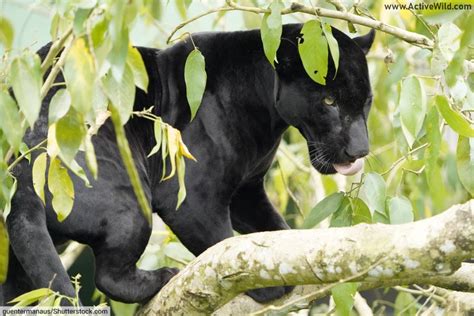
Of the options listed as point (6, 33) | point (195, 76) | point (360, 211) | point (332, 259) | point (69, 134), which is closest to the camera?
point (69, 134)

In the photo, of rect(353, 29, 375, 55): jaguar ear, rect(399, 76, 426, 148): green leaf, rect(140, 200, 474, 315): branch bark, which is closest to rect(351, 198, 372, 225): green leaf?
rect(140, 200, 474, 315): branch bark

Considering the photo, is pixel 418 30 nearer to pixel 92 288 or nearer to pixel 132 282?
pixel 132 282

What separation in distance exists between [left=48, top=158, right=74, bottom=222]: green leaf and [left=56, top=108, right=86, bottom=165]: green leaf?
9.4 inches

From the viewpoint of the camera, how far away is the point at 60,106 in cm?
157

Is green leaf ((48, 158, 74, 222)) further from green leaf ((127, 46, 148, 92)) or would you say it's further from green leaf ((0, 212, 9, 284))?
green leaf ((127, 46, 148, 92))

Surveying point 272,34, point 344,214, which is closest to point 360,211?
point 344,214

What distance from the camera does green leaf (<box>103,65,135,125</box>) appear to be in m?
1.49

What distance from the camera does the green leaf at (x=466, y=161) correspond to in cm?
208

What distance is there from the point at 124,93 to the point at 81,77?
0.10m

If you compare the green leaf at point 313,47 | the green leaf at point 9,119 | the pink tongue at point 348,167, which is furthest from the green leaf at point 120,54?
the pink tongue at point 348,167

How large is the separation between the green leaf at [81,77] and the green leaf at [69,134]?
0.13m

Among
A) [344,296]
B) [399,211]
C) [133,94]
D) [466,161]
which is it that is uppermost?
[133,94]

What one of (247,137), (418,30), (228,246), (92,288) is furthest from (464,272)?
(92,288)

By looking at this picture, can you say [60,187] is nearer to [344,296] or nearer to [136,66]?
[136,66]
